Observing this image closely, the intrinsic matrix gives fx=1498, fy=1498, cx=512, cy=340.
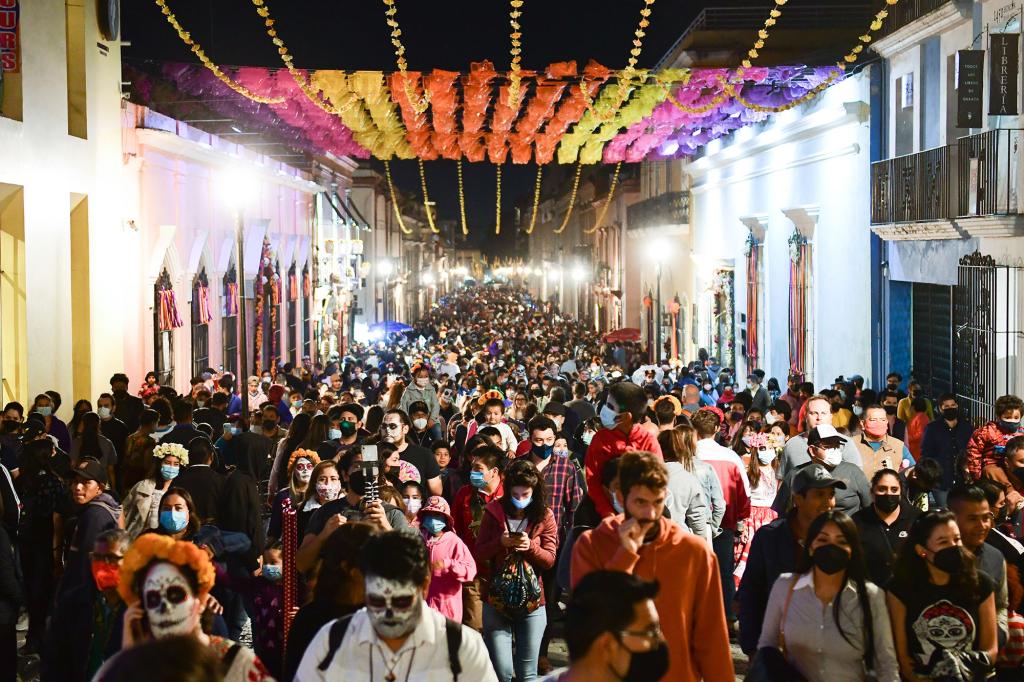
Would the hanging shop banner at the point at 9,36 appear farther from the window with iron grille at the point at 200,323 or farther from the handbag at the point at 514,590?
the handbag at the point at 514,590

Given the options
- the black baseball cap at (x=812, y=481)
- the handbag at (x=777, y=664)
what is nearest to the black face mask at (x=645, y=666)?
the handbag at (x=777, y=664)

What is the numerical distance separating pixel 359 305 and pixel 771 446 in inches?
2002

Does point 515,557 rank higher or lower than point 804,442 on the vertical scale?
lower

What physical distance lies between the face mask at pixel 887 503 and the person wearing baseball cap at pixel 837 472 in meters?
0.71

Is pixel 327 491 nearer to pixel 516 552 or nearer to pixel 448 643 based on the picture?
pixel 516 552

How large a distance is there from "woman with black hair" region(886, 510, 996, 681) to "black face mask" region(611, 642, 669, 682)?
205 centimetres

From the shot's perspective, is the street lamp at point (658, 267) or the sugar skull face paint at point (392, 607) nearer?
the sugar skull face paint at point (392, 607)

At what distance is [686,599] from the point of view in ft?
18.7

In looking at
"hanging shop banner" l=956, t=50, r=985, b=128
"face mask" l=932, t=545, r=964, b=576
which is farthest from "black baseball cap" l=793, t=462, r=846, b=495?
"hanging shop banner" l=956, t=50, r=985, b=128

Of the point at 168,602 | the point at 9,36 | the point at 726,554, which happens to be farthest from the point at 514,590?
the point at 9,36

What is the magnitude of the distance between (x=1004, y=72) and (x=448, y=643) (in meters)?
14.7

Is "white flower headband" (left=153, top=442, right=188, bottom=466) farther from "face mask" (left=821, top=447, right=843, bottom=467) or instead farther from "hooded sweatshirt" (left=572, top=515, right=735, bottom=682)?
"hooded sweatshirt" (left=572, top=515, right=735, bottom=682)

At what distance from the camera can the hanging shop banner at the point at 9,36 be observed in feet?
64.1

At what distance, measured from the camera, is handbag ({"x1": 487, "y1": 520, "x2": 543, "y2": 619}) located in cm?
827
